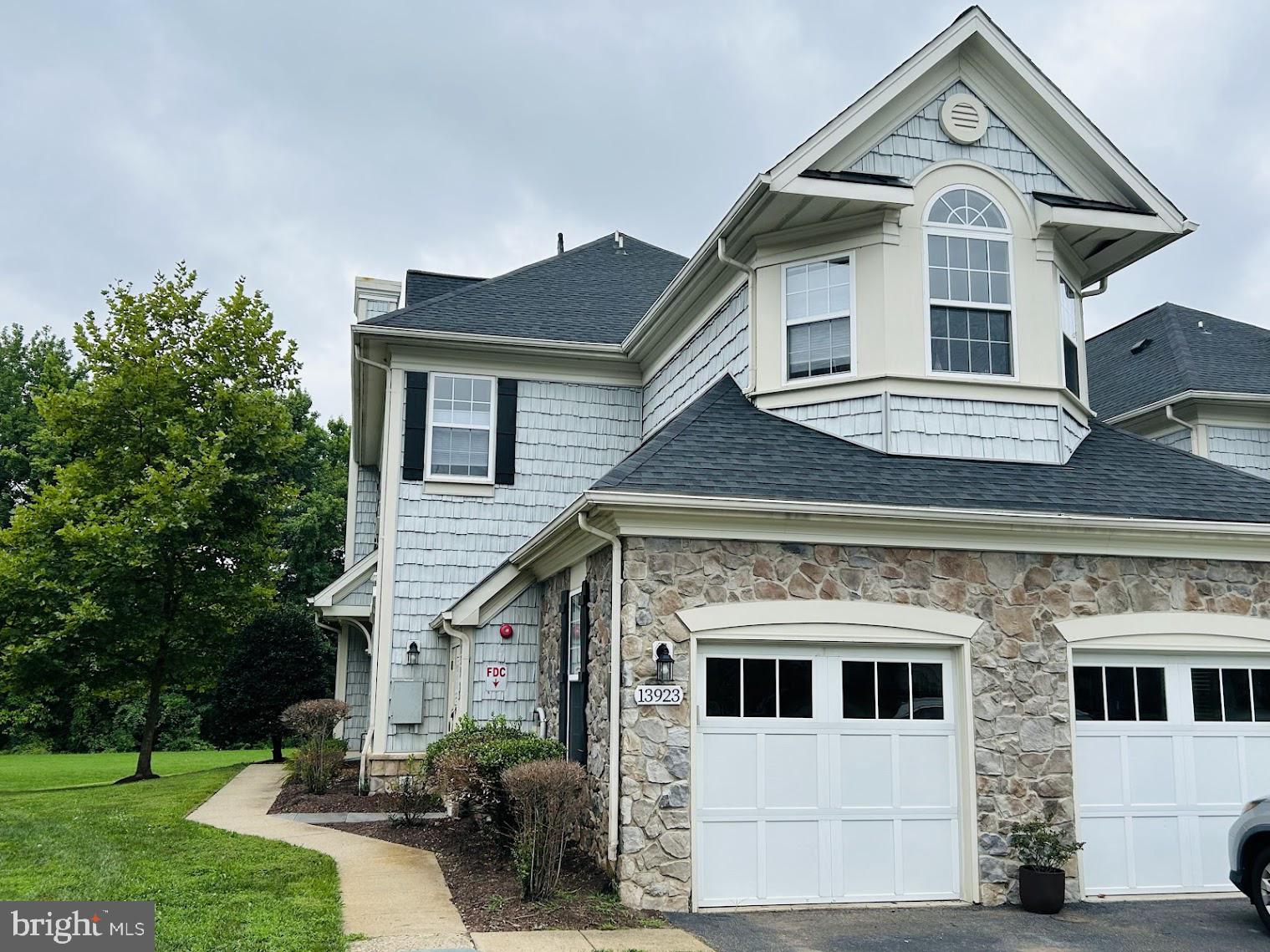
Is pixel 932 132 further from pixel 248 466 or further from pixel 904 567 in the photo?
pixel 248 466

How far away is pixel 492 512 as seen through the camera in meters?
14.1

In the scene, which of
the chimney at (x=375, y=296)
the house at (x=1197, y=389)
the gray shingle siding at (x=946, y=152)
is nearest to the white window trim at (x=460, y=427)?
the gray shingle siding at (x=946, y=152)

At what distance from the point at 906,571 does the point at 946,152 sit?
4712 millimetres

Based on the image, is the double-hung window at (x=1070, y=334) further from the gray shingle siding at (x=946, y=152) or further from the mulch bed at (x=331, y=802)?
the mulch bed at (x=331, y=802)

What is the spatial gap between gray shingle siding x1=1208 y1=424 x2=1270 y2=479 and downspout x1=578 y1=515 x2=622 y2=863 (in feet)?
38.0

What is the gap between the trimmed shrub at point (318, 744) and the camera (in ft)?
46.9

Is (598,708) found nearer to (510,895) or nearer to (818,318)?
(510,895)

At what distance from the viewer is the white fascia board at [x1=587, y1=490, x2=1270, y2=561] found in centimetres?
830

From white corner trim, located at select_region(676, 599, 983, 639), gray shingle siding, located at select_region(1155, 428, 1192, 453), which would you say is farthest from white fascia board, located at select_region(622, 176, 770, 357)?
gray shingle siding, located at select_region(1155, 428, 1192, 453)

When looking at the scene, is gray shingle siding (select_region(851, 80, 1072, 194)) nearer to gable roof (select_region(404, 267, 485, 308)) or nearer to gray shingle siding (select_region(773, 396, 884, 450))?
gray shingle siding (select_region(773, 396, 884, 450))

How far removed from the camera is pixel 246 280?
22.9 m

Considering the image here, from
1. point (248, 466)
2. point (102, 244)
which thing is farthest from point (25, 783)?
point (102, 244)

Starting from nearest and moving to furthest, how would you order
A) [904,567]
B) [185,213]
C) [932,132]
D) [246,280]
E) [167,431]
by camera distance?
[904,567] < [932,132] < [185,213] < [167,431] < [246,280]

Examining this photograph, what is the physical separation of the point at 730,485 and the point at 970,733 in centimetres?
290
